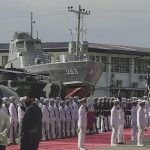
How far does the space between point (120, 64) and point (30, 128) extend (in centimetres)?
5502

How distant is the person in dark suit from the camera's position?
10.7 metres

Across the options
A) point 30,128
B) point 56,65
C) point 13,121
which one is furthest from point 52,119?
point 56,65

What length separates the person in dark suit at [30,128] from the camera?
1066cm

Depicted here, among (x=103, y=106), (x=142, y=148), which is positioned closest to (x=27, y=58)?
(x=103, y=106)

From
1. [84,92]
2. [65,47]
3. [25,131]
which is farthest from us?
[65,47]

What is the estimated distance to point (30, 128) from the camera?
10.7m

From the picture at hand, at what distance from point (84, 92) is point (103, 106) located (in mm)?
9916

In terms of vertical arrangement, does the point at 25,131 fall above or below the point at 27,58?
below

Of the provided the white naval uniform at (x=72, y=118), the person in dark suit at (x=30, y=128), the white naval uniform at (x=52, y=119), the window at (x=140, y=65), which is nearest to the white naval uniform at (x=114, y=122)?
the white naval uniform at (x=52, y=119)

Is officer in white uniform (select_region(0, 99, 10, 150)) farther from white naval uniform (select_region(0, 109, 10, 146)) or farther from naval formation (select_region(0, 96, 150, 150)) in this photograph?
naval formation (select_region(0, 96, 150, 150))

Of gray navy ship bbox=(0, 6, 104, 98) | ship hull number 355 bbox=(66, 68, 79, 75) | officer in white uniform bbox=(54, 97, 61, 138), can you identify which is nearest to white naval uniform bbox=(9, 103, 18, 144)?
officer in white uniform bbox=(54, 97, 61, 138)

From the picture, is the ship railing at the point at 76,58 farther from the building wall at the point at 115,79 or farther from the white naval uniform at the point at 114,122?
the white naval uniform at the point at 114,122

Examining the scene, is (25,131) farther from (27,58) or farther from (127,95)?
(127,95)

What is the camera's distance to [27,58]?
4234 cm
